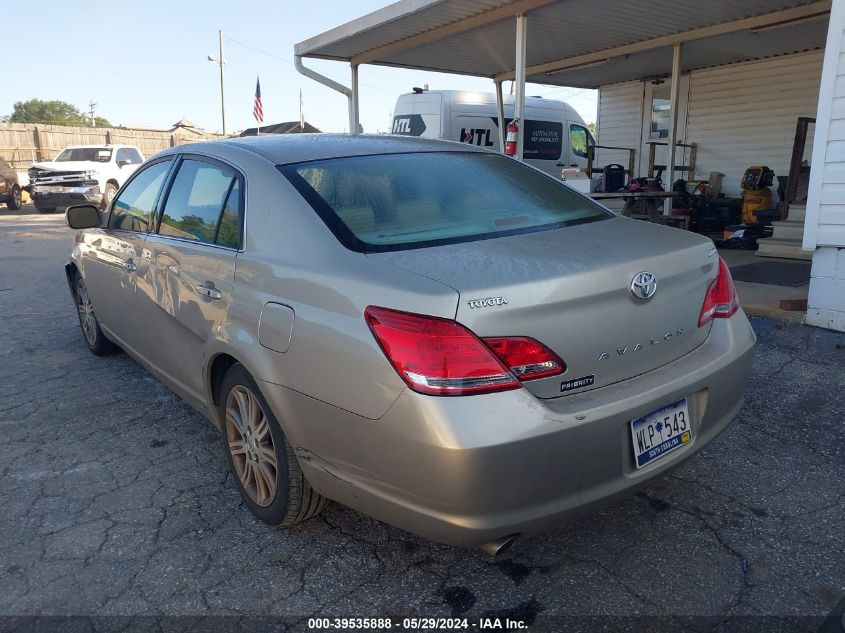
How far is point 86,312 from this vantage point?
481 cm

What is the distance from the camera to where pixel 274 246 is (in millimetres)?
2424

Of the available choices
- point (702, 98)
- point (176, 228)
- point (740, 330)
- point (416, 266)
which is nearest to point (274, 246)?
point (416, 266)

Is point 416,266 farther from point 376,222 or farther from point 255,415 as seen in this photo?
point 255,415

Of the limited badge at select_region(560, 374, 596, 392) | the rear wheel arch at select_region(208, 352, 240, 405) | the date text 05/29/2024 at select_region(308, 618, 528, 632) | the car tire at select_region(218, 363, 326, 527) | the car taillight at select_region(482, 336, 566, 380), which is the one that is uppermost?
the car taillight at select_region(482, 336, 566, 380)

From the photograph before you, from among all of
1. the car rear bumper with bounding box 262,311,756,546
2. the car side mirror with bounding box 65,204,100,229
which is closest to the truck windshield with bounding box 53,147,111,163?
the car side mirror with bounding box 65,204,100,229

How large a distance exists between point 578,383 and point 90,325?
403cm

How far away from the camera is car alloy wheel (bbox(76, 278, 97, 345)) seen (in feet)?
15.4

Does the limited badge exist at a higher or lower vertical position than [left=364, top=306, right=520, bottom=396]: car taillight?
lower

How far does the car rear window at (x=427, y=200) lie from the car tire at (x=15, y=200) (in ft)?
70.4

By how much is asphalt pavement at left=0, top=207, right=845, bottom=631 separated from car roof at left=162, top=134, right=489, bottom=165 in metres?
1.51

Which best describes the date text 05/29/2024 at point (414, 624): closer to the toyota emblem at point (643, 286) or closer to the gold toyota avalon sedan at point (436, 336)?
the gold toyota avalon sedan at point (436, 336)

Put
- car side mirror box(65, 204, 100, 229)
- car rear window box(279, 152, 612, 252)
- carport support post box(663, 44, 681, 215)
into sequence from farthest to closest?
carport support post box(663, 44, 681, 215) → car side mirror box(65, 204, 100, 229) → car rear window box(279, 152, 612, 252)

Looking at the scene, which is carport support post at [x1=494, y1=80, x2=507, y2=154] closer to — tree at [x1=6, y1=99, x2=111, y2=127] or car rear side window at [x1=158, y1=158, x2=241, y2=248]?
car rear side window at [x1=158, y1=158, x2=241, y2=248]

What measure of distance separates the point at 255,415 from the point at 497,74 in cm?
1086
